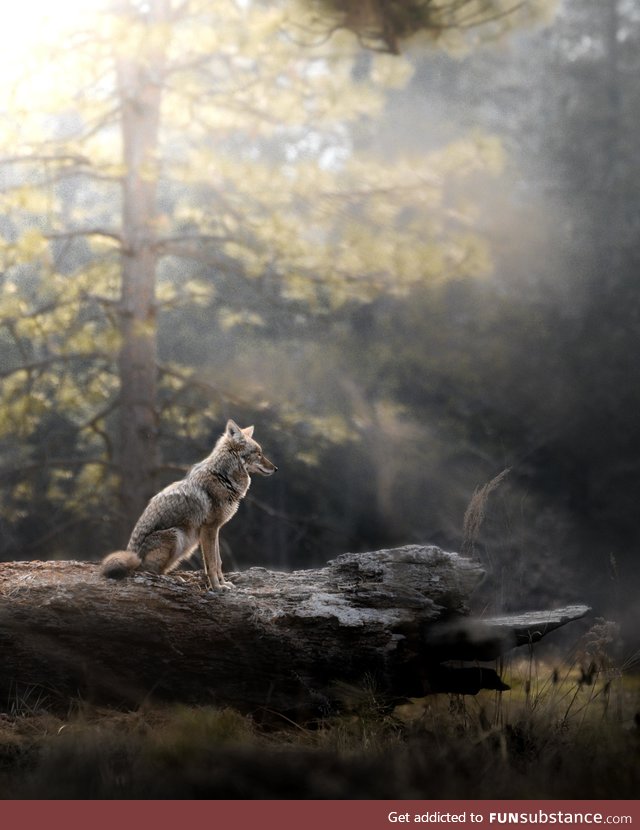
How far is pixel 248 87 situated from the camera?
8.27m

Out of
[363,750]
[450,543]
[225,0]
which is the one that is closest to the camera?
[363,750]

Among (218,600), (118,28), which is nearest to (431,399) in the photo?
(118,28)

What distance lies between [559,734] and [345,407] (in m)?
9.14

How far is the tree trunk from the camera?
836 cm

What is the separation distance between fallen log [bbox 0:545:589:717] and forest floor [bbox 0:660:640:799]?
0.13 metres

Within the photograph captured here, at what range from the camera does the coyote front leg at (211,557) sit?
16.2 feet

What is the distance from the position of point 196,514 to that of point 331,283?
3.93 meters

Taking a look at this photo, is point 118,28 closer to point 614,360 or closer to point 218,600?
point 218,600

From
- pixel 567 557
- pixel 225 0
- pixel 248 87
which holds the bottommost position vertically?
pixel 567 557

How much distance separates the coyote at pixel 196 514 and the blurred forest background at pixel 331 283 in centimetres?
142

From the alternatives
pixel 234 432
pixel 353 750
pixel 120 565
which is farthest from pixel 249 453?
pixel 353 750

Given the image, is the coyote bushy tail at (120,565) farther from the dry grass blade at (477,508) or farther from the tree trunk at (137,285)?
the tree trunk at (137,285)

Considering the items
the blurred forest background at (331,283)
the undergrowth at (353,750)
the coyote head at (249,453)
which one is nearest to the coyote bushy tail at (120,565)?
the undergrowth at (353,750)

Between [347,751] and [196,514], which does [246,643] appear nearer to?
[196,514]
